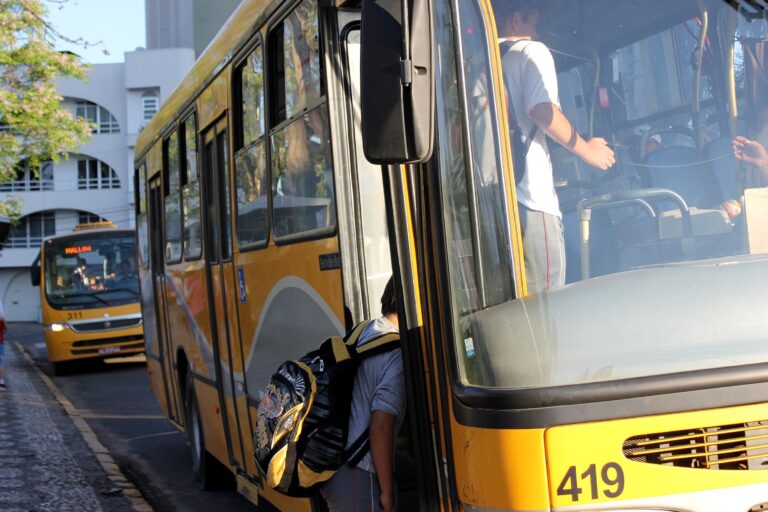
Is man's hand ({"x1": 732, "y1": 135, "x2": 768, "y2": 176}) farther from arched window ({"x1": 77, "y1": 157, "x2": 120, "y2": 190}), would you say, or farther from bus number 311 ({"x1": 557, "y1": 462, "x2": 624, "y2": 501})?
arched window ({"x1": 77, "y1": 157, "x2": 120, "y2": 190})

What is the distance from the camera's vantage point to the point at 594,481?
285 cm

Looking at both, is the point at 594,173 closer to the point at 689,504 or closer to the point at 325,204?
the point at 689,504

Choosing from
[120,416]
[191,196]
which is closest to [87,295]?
[120,416]

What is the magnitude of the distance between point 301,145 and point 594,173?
6.14ft

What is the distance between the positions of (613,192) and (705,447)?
801 mm

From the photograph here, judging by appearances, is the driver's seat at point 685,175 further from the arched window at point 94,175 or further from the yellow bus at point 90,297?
the arched window at point 94,175

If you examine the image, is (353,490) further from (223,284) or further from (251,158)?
(223,284)

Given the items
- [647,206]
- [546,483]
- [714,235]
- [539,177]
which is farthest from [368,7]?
[546,483]

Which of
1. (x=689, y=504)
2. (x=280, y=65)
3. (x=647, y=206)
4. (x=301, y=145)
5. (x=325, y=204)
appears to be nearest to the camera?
(x=689, y=504)

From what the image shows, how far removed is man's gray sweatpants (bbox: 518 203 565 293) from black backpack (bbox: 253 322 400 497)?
30.7 inches

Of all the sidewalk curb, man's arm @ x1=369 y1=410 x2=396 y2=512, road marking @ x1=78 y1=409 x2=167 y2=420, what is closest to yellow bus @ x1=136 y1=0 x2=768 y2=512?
man's arm @ x1=369 y1=410 x2=396 y2=512

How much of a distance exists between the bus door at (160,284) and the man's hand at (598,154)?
256 inches

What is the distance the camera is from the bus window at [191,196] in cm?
718

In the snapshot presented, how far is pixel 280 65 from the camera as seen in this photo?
4984 millimetres
